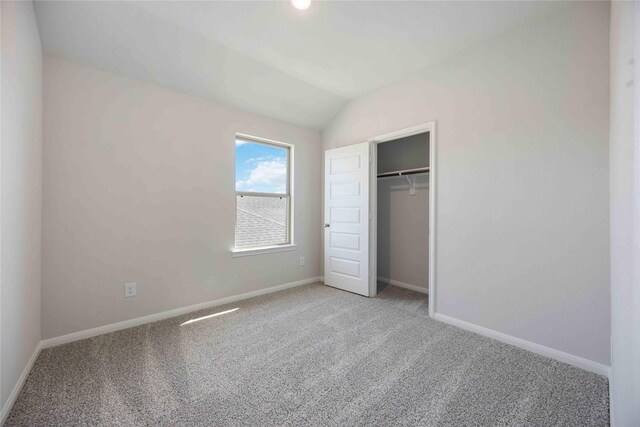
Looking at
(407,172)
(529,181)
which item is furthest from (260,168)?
(529,181)

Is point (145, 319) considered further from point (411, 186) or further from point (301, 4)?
point (411, 186)

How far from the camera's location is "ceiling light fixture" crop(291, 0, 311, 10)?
6.31 ft

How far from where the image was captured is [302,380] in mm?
1738

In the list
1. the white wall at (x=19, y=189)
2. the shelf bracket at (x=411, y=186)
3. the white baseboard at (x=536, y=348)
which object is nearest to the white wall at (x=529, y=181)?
the white baseboard at (x=536, y=348)

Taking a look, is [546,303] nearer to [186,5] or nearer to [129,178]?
[186,5]

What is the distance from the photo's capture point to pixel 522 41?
218 cm

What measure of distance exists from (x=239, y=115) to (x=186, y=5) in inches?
51.4

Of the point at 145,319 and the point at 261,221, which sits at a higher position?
the point at 261,221

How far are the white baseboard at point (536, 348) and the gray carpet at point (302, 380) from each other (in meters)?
0.07

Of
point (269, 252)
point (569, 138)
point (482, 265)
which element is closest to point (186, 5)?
point (269, 252)

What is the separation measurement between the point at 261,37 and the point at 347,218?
221cm

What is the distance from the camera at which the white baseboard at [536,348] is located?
6.07 ft

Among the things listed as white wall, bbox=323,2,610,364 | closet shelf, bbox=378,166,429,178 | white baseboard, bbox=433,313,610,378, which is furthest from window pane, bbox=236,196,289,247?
white baseboard, bbox=433,313,610,378

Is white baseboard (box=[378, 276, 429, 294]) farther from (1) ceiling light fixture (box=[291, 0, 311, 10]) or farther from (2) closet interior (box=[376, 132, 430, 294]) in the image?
(1) ceiling light fixture (box=[291, 0, 311, 10])
